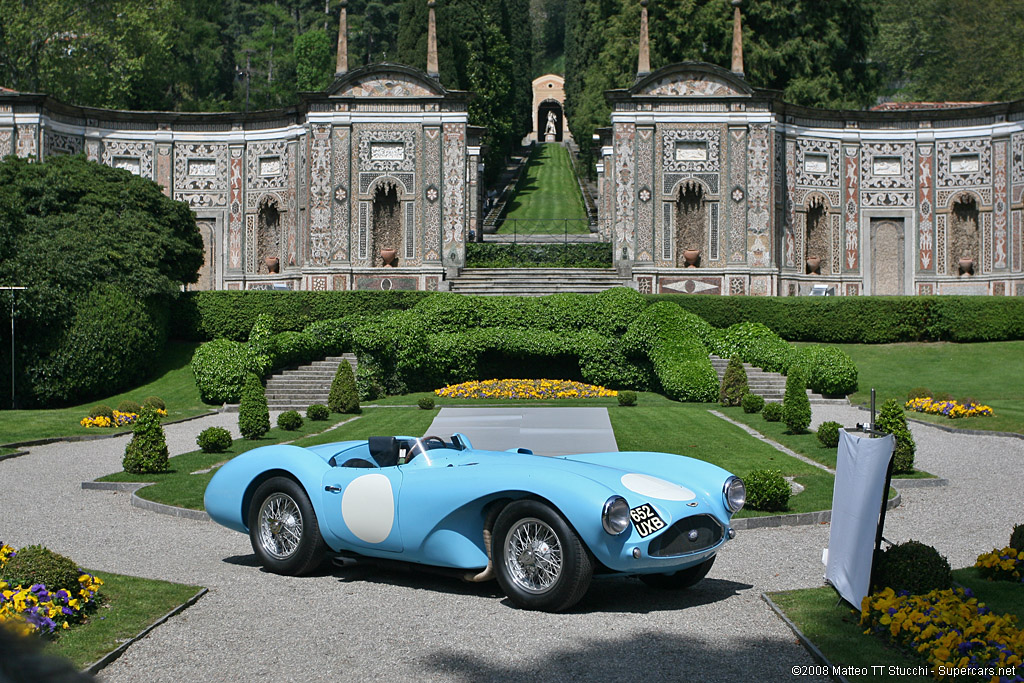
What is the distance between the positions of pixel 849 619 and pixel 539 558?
83.0 inches

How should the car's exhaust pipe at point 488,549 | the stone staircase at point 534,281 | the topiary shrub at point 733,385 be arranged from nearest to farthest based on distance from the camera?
the car's exhaust pipe at point 488,549 < the topiary shrub at point 733,385 < the stone staircase at point 534,281

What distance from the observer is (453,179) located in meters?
39.5

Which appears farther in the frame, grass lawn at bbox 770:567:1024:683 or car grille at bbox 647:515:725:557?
car grille at bbox 647:515:725:557

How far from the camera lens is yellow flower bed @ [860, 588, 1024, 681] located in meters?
5.21

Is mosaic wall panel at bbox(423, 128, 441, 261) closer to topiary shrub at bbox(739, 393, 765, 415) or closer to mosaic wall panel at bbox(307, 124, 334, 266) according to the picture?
mosaic wall panel at bbox(307, 124, 334, 266)

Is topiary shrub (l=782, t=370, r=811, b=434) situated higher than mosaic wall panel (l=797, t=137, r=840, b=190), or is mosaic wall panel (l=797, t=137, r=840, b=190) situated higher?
mosaic wall panel (l=797, t=137, r=840, b=190)

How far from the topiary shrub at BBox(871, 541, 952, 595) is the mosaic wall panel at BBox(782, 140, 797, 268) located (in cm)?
3601

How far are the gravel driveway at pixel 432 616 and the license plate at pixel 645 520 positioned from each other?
2.03 ft

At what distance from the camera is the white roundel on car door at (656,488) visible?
7.02 m

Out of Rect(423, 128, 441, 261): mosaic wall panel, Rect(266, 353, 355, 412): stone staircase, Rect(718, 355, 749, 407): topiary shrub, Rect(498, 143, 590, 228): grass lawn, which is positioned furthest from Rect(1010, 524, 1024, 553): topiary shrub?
Rect(498, 143, 590, 228): grass lawn

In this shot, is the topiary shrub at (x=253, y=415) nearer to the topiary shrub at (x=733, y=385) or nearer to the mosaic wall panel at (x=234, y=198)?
the topiary shrub at (x=733, y=385)

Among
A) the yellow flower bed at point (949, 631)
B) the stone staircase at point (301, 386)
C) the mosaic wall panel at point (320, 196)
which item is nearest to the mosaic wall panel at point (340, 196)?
the mosaic wall panel at point (320, 196)

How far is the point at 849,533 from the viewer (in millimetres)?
6641

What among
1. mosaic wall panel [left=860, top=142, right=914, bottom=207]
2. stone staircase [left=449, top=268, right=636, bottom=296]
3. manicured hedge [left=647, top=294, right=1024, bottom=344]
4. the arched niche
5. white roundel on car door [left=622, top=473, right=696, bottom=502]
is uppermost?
mosaic wall panel [left=860, top=142, right=914, bottom=207]
